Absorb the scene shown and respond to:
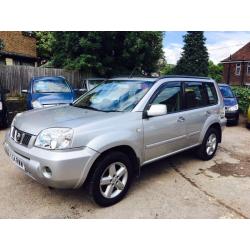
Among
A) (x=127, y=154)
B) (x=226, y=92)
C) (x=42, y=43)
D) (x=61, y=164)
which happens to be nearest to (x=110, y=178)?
(x=127, y=154)

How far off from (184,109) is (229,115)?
19.6 ft

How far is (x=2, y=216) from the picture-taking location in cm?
335

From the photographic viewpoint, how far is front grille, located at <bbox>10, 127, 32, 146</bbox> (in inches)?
137

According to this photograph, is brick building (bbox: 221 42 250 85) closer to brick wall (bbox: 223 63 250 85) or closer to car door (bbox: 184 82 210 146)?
brick wall (bbox: 223 63 250 85)

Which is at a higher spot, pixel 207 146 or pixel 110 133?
pixel 110 133

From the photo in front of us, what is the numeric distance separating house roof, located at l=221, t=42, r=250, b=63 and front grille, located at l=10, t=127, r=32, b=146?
31957 millimetres

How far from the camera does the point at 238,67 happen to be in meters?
32.7

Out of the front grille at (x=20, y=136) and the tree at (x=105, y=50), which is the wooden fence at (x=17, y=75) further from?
the front grille at (x=20, y=136)

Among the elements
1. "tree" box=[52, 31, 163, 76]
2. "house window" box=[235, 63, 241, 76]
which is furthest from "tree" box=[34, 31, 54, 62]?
"house window" box=[235, 63, 241, 76]

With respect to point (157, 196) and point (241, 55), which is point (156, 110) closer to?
point (157, 196)

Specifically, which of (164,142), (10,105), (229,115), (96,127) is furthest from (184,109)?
(10,105)

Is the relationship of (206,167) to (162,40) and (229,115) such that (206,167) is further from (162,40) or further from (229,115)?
(162,40)

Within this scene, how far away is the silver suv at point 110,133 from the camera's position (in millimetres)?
3230

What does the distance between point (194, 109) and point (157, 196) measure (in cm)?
187
